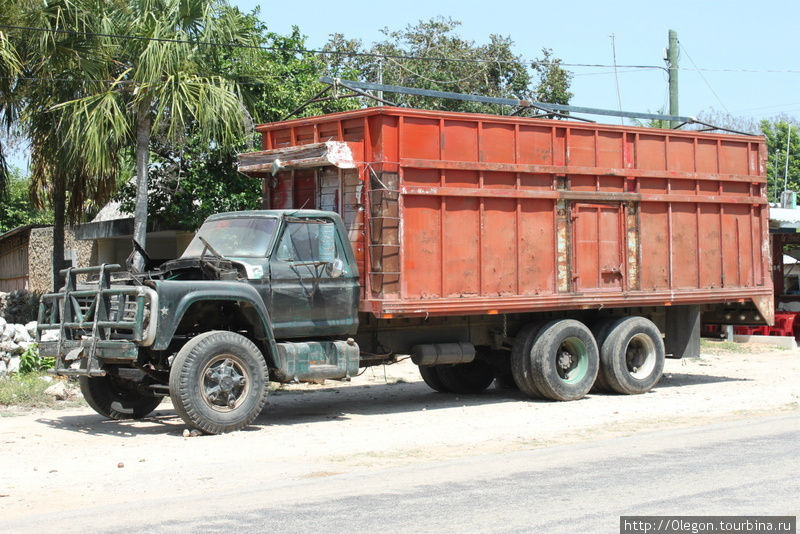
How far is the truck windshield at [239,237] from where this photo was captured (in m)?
11.8

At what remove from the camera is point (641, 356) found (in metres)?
15.1

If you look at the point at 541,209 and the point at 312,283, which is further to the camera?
the point at 541,209

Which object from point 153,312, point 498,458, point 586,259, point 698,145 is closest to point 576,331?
point 586,259

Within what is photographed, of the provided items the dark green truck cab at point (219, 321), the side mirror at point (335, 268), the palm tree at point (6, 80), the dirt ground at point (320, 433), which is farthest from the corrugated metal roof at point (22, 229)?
the side mirror at point (335, 268)

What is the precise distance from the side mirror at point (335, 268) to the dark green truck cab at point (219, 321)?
1 centimetres

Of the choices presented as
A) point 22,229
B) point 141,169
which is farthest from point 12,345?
point 22,229

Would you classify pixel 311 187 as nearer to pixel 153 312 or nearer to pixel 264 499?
pixel 153 312

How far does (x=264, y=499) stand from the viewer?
25.1 ft

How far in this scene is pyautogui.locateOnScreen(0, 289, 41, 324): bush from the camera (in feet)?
69.2

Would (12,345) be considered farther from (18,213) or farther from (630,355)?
(18,213)

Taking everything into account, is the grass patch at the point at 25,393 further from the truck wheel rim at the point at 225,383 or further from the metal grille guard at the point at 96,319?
the truck wheel rim at the point at 225,383

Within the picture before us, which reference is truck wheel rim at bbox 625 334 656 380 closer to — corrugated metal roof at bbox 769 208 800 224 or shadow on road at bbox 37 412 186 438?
shadow on road at bbox 37 412 186 438

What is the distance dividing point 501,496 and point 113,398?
616 cm

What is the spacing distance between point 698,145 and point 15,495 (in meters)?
10.9
